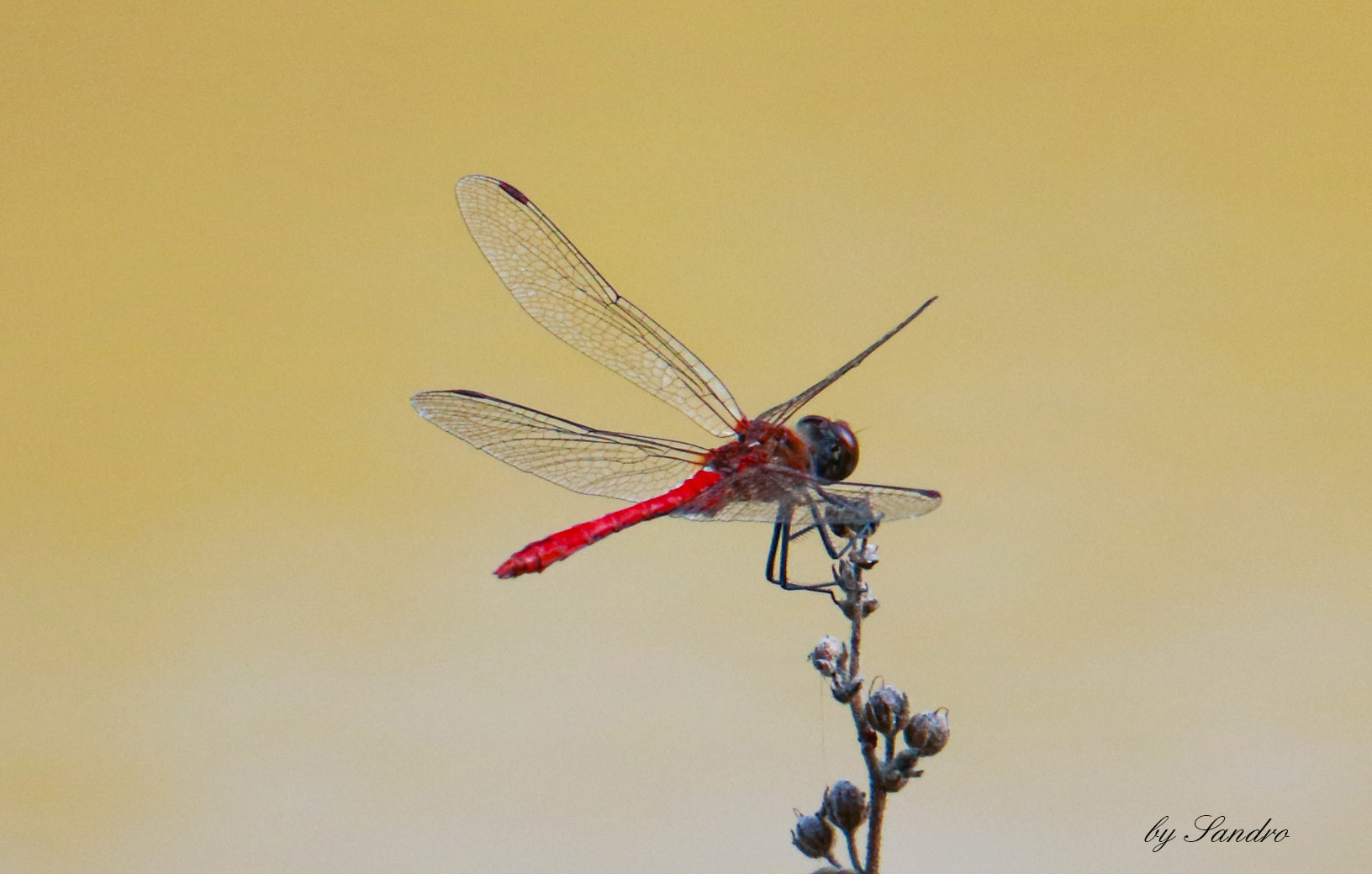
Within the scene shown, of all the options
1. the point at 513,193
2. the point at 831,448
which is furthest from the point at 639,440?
the point at 513,193

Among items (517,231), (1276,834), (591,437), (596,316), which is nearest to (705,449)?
(591,437)

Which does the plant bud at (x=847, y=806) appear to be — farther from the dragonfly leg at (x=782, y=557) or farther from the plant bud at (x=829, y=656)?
the dragonfly leg at (x=782, y=557)

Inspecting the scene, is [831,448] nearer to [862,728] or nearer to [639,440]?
[639,440]

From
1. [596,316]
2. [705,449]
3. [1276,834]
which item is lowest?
[1276,834]

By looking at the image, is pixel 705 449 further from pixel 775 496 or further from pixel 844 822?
pixel 844 822

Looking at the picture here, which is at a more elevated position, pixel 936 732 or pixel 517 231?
pixel 517 231

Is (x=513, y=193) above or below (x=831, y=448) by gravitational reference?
above
